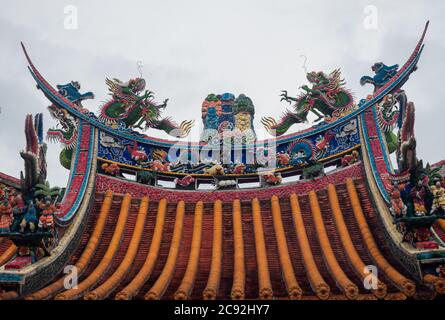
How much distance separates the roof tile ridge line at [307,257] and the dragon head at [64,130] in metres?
5.34

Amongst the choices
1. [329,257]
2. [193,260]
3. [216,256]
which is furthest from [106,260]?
[329,257]

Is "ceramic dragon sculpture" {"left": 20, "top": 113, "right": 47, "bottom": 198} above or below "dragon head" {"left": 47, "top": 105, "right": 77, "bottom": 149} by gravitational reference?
below

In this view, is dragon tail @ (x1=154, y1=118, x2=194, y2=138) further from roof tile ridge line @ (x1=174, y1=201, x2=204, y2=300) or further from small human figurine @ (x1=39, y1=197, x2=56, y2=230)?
small human figurine @ (x1=39, y1=197, x2=56, y2=230)

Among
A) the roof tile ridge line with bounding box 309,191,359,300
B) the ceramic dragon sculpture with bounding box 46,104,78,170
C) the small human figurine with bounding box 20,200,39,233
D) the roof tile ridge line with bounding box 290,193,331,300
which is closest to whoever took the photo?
the roof tile ridge line with bounding box 309,191,359,300

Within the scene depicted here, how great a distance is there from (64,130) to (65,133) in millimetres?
92

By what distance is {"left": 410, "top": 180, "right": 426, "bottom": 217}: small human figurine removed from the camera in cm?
670

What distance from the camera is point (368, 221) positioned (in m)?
8.45

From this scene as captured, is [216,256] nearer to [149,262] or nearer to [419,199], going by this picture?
[149,262]

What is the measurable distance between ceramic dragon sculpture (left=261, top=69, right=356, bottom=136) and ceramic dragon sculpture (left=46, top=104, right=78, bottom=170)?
15.7ft

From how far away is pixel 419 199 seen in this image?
22.1ft

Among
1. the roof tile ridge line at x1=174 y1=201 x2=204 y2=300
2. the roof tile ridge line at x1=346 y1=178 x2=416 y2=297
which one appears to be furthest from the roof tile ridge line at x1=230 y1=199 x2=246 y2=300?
the roof tile ridge line at x1=346 y1=178 x2=416 y2=297

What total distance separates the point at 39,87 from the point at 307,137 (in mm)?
6612
